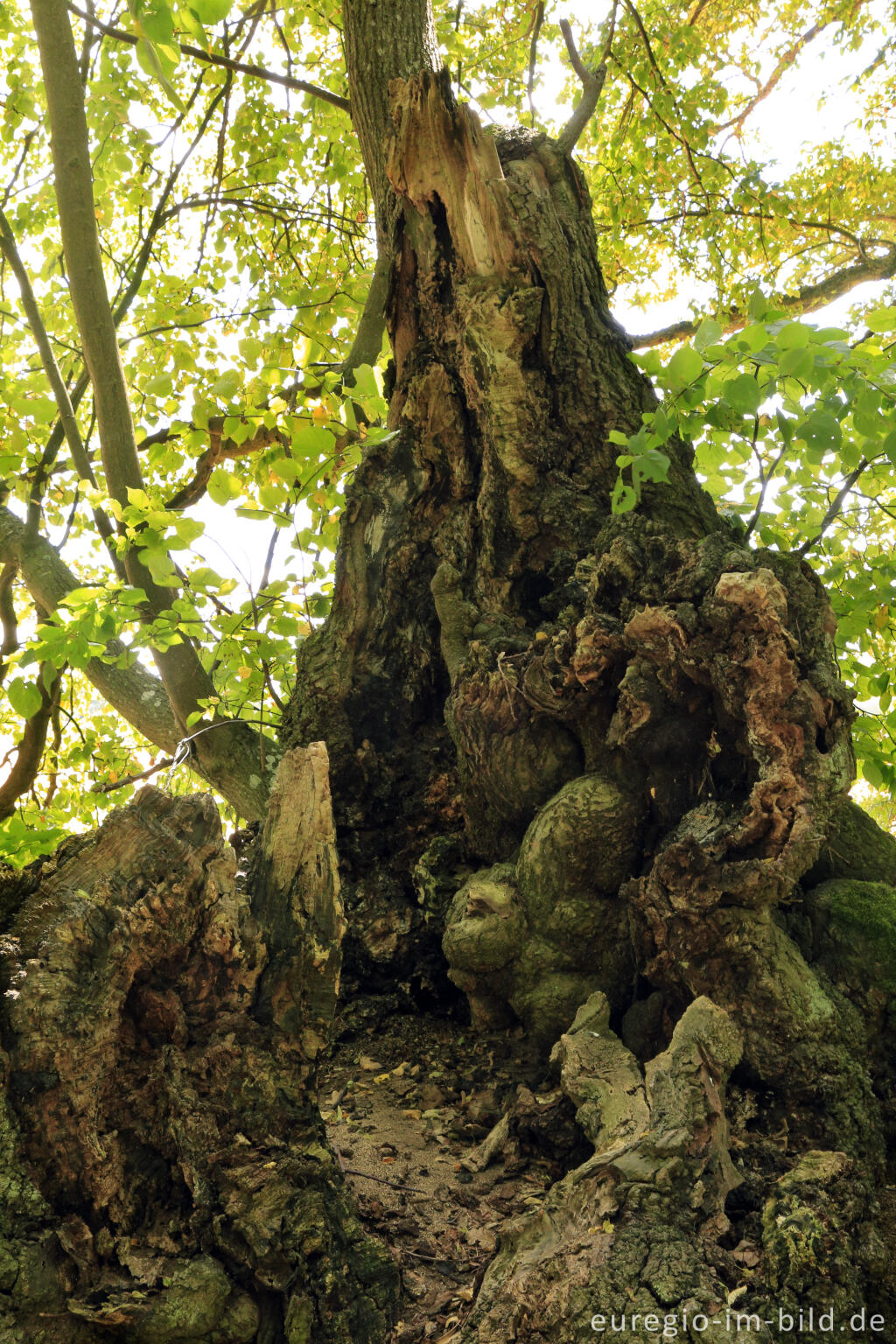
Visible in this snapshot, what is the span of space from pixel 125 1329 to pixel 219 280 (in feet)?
26.0

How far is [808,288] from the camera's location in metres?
9.05

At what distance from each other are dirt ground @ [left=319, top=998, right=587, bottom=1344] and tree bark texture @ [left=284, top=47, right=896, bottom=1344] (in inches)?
5.8

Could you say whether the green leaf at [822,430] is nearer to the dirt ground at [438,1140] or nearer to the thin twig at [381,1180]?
the dirt ground at [438,1140]

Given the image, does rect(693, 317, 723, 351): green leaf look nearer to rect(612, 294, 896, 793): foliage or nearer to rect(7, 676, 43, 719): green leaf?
rect(612, 294, 896, 793): foliage

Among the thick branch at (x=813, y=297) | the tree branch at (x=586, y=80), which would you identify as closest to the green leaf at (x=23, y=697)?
the tree branch at (x=586, y=80)

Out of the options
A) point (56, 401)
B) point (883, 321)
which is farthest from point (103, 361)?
point (883, 321)

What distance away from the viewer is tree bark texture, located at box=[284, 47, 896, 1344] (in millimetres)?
1692

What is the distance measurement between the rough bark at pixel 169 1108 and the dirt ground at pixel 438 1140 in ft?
0.64

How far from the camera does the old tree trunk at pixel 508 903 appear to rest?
153 centimetres

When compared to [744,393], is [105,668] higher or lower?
higher

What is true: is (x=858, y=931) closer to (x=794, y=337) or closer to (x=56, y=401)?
(x=794, y=337)

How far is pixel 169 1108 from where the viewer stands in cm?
166

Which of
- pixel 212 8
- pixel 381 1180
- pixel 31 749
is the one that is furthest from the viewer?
pixel 31 749

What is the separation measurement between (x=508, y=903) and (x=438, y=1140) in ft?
2.14
